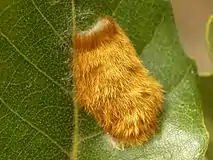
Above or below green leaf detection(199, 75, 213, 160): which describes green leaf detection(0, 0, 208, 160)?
above

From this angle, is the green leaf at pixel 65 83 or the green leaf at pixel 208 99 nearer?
the green leaf at pixel 65 83

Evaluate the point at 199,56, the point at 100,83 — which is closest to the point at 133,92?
the point at 100,83

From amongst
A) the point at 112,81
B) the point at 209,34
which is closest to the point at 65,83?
the point at 112,81

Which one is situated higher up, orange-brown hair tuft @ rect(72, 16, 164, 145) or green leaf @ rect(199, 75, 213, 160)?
orange-brown hair tuft @ rect(72, 16, 164, 145)

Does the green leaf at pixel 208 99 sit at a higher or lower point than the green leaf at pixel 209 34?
lower

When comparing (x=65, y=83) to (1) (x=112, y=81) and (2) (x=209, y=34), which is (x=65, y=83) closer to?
(1) (x=112, y=81)

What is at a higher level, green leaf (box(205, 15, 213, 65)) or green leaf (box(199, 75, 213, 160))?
green leaf (box(205, 15, 213, 65))

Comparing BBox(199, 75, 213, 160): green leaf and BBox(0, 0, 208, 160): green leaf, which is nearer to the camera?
BBox(0, 0, 208, 160): green leaf
